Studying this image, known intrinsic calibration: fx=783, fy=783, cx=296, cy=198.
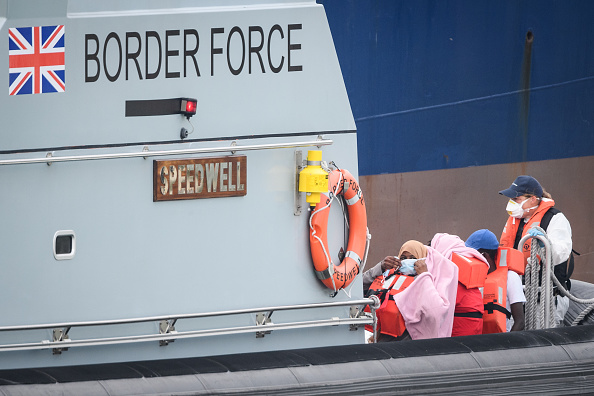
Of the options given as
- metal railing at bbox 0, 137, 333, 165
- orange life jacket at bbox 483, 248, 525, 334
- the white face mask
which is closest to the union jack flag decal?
metal railing at bbox 0, 137, 333, 165

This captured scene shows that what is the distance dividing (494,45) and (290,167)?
17.4ft

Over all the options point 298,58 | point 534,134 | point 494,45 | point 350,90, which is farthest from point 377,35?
point 298,58

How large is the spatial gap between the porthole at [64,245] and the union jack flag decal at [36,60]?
58 cm

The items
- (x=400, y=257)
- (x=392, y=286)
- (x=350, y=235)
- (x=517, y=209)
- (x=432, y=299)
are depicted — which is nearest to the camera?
(x=350, y=235)

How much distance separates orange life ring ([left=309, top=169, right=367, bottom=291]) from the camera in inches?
138

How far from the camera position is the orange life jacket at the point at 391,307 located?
402 cm

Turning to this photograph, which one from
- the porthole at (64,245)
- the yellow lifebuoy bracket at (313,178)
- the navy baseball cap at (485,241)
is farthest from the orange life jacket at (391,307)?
the porthole at (64,245)

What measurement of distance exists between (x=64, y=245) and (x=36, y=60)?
2.45ft

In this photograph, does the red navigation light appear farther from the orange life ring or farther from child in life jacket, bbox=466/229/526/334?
child in life jacket, bbox=466/229/526/334

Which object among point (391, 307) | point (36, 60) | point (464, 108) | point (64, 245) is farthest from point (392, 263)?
point (464, 108)

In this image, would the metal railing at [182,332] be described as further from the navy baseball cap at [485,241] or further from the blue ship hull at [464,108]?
the blue ship hull at [464,108]

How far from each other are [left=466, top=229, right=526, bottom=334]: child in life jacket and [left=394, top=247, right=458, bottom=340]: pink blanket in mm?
385

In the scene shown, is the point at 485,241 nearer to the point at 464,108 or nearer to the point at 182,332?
the point at 182,332

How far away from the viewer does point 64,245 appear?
10.4ft
